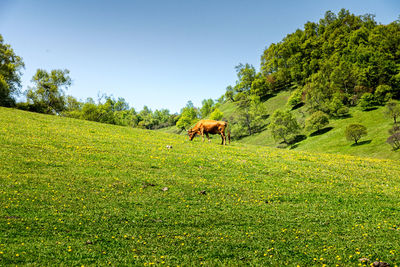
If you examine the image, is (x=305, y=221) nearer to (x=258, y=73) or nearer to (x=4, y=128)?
(x=4, y=128)

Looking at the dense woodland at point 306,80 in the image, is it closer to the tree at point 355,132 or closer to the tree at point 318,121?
the tree at point 318,121

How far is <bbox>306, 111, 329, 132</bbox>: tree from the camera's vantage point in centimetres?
9506

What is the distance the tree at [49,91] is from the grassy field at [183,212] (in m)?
55.7

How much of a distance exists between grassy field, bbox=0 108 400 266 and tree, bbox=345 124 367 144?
6084cm

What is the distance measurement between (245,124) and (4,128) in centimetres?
11074

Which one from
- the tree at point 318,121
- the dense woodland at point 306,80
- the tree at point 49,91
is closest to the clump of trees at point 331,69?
the dense woodland at point 306,80

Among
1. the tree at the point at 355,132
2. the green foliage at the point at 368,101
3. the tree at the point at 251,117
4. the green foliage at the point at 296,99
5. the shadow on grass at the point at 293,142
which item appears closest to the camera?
the tree at the point at 355,132

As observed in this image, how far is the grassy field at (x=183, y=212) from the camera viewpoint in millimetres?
8648

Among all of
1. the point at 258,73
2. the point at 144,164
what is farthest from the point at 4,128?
the point at 258,73

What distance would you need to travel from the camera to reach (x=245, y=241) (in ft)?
32.3

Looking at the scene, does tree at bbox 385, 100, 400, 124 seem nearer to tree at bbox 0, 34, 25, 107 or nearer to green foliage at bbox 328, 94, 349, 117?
green foliage at bbox 328, 94, 349, 117

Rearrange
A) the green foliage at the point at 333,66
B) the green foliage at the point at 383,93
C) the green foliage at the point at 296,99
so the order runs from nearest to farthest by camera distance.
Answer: the green foliage at the point at 383,93 < the green foliage at the point at 333,66 < the green foliage at the point at 296,99

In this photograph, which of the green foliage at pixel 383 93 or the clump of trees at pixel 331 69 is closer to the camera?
the green foliage at pixel 383 93

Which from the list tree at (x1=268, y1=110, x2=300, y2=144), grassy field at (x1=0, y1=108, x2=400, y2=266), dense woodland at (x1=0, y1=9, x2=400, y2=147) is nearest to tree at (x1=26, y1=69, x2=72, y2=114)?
dense woodland at (x1=0, y1=9, x2=400, y2=147)
